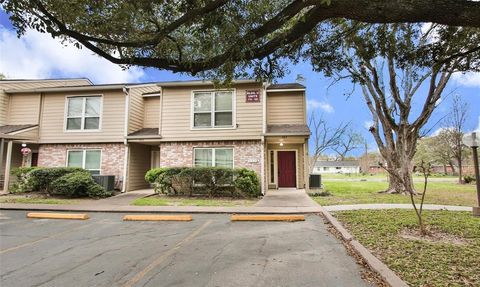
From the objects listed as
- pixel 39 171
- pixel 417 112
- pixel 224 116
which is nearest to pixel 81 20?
pixel 224 116

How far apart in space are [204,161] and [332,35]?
8.78m

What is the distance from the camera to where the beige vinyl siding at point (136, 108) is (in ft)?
50.2

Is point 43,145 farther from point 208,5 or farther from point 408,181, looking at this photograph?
point 408,181

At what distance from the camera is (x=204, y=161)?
46.9ft

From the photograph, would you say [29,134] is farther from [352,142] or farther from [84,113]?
[352,142]

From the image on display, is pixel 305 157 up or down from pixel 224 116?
down

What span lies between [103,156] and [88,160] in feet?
2.99

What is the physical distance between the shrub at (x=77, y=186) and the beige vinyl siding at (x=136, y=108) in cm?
346

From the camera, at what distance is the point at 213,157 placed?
14211mm

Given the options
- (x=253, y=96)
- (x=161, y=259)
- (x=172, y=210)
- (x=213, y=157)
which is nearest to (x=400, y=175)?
(x=253, y=96)

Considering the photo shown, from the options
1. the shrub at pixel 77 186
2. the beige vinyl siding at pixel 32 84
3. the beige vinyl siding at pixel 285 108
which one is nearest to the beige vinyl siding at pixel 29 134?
the beige vinyl siding at pixel 32 84

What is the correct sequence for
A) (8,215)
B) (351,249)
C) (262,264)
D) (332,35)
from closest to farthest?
1. (262,264)
2. (351,249)
3. (332,35)
4. (8,215)

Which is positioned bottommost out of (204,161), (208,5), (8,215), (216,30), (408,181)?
(8,215)

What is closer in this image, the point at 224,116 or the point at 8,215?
the point at 8,215
